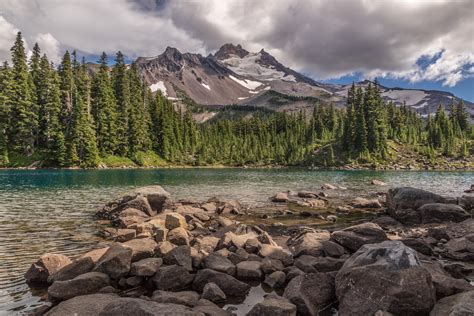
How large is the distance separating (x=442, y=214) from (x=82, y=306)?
22.8 m

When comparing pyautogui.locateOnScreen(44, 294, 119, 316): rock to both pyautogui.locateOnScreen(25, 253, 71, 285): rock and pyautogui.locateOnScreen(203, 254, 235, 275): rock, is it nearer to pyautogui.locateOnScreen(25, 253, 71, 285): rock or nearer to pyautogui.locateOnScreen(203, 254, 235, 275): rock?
pyautogui.locateOnScreen(25, 253, 71, 285): rock

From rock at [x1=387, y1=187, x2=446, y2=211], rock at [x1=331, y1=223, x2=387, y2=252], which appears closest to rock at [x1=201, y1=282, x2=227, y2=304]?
rock at [x1=331, y1=223, x2=387, y2=252]

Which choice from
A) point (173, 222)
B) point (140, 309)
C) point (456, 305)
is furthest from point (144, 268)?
point (456, 305)

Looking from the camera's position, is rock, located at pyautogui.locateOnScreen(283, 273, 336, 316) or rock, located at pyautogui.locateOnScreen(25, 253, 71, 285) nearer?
rock, located at pyautogui.locateOnScreen(283, 273, 336, 316)

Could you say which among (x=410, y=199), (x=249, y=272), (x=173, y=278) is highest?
(x=410, y=199)

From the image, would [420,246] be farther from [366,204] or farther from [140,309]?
[366,204]

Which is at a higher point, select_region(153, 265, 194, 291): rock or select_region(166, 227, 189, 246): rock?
select_region(166, 227, 189, 246): rock

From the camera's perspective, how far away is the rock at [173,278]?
11.1 metres

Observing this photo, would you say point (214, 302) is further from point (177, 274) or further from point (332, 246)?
point (332, 246)

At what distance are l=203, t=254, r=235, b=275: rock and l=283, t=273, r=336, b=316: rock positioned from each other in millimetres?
2833

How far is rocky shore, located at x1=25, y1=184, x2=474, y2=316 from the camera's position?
843 centimetres

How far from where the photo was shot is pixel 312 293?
9633 millimetres

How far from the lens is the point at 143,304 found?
7.88 metres

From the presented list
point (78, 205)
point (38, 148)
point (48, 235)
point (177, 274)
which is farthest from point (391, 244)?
point (38, 148)
